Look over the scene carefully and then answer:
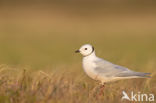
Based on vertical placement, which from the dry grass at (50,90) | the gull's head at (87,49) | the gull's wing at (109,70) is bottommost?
the dry grass at (50,90)

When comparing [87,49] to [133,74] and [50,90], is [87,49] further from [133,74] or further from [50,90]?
[50,90]

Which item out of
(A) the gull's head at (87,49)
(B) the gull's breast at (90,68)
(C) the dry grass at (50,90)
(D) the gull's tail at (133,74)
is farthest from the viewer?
(A) the gull's head at (87,49)

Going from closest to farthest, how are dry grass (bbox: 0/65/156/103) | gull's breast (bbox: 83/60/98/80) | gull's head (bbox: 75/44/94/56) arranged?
dry grass (bbox: 0/65/156/103)
gull's breast (bbox: 83/60/98/80)
gull's head (bbox: 75/44/94/56)

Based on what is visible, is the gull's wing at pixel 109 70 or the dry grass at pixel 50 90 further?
the gull's wing at pixel 109 70

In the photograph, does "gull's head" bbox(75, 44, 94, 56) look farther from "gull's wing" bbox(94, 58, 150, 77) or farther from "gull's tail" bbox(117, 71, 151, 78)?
"gull's tail" bbox(117, 71, 151, 78)

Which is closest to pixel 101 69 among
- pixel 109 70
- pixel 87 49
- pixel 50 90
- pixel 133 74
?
pixel 109 70

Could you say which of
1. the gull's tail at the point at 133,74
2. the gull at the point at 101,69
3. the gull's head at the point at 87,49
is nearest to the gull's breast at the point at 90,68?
the gull at the point at 101,69

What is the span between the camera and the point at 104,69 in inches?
245

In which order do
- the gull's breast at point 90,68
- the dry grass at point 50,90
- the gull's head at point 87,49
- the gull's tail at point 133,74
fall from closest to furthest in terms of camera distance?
the dry grass at point 50,90, the gull's tail at point 133,74, the gull's breast at point 90,68, the gull's head at point 87,49

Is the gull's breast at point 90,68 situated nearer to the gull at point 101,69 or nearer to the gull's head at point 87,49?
the gull at point 101,69

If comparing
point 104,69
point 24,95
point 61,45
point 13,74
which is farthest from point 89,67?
point 61,45

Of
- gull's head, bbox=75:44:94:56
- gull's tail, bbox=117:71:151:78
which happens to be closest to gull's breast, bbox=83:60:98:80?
gull's head, bbox=75:44:94:56

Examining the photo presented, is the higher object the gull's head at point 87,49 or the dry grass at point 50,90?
the gull's head at point 87,49

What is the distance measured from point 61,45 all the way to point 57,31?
7.46m
